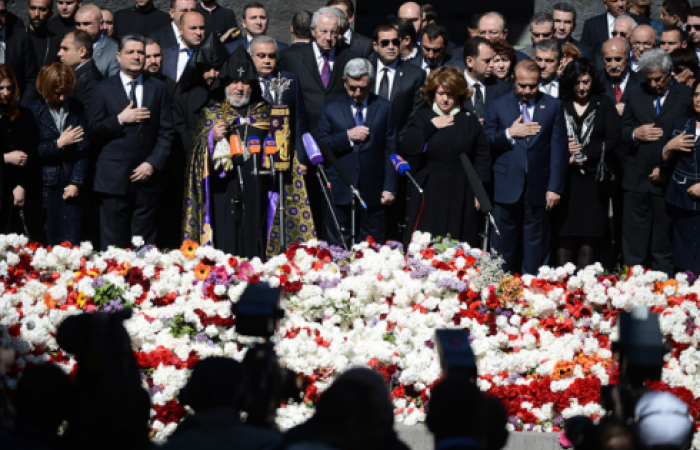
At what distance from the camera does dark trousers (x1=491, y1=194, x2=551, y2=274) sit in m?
10.0

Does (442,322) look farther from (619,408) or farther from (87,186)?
(87,186)

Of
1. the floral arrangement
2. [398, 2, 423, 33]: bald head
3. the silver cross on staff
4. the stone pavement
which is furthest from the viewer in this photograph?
[398, 2, 423, 33]: bald head

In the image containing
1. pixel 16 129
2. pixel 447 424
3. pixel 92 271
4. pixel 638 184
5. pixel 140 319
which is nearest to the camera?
pixel 447 424

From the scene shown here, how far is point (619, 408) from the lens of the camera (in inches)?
169

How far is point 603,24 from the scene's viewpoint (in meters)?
12.3

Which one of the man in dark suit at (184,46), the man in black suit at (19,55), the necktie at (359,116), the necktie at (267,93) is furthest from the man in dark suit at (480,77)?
the man in black suit at (19,55)

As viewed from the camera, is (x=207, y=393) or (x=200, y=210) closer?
(x=207, y=393)

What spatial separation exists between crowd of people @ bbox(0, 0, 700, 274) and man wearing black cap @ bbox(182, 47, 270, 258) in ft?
0.05

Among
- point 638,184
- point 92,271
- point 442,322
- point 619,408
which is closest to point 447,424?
point 619,408

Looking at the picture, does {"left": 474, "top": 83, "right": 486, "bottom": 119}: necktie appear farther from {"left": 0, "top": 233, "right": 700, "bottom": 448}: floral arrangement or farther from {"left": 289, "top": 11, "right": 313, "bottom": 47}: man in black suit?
{"left": 0, "top": 233, "right": 700, "bottom": 448}: floral arrangement

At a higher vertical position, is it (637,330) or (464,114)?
(464,114)

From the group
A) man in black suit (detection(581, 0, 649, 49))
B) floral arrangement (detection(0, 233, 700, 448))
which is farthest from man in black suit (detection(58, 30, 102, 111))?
man in black suit (detection(581, 0, 649, 49))

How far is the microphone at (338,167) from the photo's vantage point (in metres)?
9.17

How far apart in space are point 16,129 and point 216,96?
1666 millimetres
